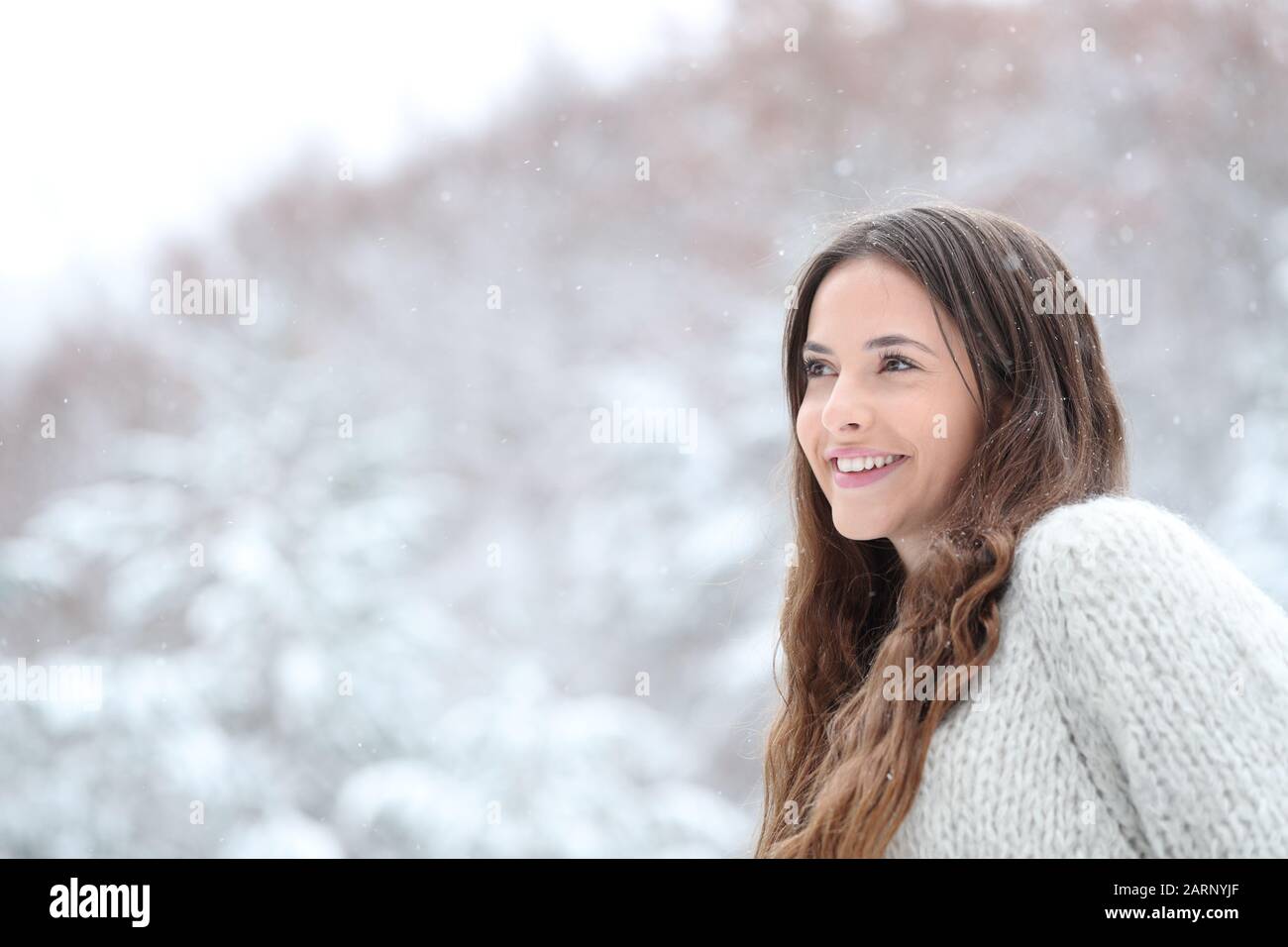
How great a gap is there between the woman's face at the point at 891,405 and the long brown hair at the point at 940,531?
2cm

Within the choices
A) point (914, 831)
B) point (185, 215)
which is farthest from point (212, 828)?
point (914, 831)

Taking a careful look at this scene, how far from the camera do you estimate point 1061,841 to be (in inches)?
34.3

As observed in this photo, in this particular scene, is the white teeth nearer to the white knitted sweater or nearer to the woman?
the woman

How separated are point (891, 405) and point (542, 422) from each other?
2.33m

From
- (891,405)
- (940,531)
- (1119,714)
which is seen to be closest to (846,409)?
(891,405)

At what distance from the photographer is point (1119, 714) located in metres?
0.85

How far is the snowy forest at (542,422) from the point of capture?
125 inches

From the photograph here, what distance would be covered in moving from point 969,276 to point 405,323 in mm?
2534

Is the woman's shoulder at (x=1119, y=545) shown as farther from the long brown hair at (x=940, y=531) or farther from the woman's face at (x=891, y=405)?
the woman's face at (x=891, y=405)

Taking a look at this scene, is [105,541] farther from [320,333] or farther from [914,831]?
[914,831]

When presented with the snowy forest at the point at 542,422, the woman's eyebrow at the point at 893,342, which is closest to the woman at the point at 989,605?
the woman's eyebrow at the point at 893,342

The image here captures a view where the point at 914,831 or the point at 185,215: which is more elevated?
the point at 185,215

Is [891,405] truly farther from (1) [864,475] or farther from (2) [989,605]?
(2) [989,605]

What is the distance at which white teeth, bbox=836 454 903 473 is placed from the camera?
1.14 meters
